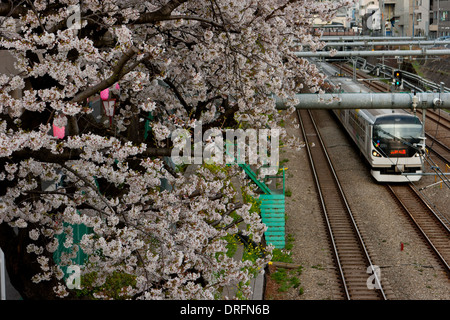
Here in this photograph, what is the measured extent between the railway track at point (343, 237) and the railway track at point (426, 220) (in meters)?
1.82

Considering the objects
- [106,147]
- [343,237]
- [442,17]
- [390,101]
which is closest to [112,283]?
[106,147]

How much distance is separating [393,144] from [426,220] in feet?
13.0

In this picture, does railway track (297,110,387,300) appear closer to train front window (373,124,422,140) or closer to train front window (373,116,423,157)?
train front window (373,116,423,157)

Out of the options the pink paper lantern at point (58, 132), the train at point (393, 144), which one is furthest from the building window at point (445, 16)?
the pink paper lantern at point (58, 132)

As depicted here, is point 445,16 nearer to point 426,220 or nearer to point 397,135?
point 397,135

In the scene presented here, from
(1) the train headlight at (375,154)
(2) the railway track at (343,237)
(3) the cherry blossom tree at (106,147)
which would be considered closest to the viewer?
(3) the cherry blossom tree at (106,147)

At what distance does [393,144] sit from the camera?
21734 mm

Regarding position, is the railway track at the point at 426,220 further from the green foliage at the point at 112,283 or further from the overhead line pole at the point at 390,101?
the green foliage at the point at 112,283

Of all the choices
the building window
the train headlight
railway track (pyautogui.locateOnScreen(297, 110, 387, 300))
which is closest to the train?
the train headlight

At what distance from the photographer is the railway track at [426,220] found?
16156 mm

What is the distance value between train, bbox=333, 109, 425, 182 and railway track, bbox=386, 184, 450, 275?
2.00ft

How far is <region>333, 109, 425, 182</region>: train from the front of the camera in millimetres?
21500

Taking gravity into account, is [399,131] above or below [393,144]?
above
